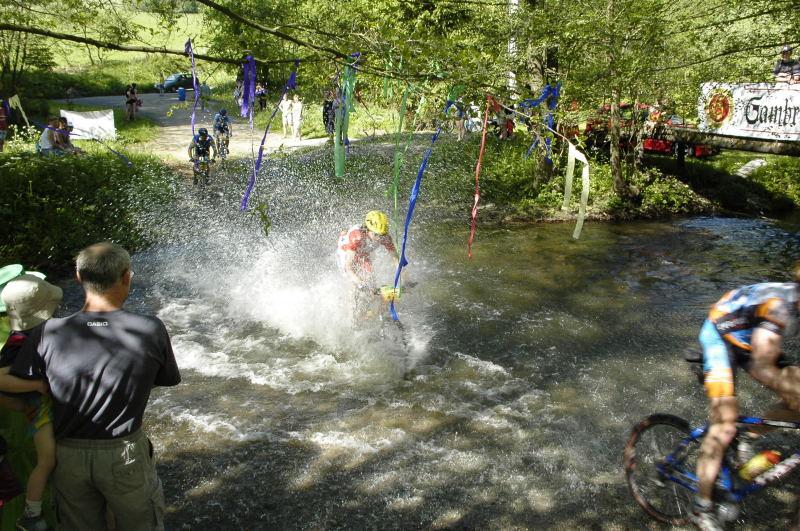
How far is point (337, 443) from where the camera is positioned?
5977mm

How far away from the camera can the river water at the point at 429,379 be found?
16.7 feet

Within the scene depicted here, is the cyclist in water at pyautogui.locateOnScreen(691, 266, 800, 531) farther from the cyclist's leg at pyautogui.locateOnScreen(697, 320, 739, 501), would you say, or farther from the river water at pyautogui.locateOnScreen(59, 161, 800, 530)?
the river water at pyautogui.locateOnScreen(59, 161, 800, 530)

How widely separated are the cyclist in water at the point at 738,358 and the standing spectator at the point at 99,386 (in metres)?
3.47

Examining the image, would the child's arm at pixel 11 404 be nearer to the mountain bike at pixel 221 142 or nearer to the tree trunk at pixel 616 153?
the mountain bike at pixel 221 142

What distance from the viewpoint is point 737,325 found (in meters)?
4.03

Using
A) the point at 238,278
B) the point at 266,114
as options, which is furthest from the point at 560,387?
the point at 266,114

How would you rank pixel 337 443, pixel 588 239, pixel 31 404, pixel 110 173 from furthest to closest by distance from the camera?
1. pixel 588 239
2. pixel 110 173
3. pixel 337 443
4. pixel 31 404

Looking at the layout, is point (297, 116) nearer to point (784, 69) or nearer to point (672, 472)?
point (784, 69)

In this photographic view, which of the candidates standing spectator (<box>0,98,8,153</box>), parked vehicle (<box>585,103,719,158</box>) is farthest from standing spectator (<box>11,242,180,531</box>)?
standing spectator (<box>0,98,8,153</box>)

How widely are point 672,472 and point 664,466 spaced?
7cm

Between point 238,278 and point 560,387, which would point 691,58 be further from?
point 238,278

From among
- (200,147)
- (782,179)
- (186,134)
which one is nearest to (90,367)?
(200,147)

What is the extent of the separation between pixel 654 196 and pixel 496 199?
15.5 ft

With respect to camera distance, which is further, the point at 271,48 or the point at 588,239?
the point at 588,239
